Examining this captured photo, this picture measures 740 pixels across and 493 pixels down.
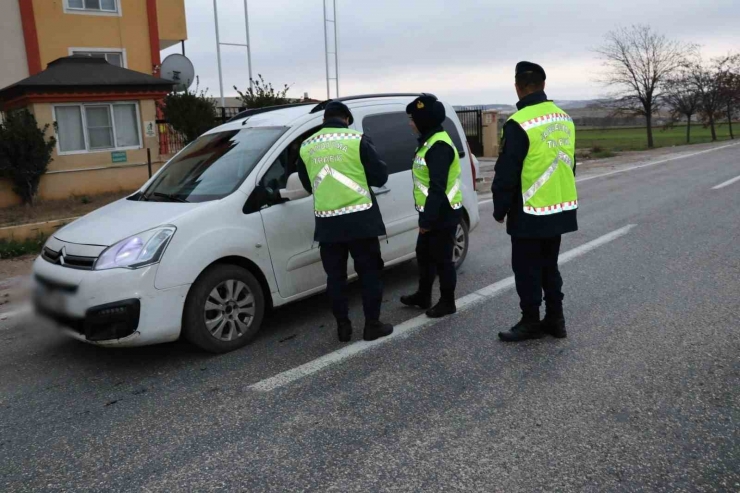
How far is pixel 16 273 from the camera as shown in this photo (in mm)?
7852

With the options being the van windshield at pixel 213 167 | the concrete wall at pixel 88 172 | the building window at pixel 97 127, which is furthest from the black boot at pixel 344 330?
the building window at pixel 97 127

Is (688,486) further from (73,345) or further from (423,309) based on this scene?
(73,345)

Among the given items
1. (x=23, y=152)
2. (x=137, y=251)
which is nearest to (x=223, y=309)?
(x=137, y=251)

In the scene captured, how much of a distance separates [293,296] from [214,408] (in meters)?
1.43

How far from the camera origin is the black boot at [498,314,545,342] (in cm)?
468

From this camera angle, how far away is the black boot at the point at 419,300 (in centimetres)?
553

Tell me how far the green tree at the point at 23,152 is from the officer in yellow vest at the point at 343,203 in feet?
36.0

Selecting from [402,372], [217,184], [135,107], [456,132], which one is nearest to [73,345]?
[217,184]

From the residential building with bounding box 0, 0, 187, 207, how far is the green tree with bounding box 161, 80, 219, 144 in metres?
0.57

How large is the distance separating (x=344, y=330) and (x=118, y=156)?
13023mm

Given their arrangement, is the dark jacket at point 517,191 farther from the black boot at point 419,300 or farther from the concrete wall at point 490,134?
the concrete wall at point 490,134

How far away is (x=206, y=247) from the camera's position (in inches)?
173

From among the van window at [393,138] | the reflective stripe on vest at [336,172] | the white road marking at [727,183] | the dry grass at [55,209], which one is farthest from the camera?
the white road marking at [727,183]

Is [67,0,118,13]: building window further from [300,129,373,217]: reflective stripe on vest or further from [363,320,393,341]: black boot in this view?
[363,320,393,341]: black boot
